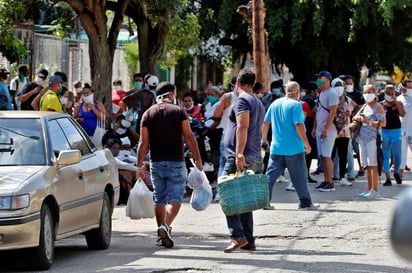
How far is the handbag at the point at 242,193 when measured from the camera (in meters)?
9.41

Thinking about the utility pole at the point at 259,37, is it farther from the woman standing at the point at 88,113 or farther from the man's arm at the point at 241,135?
the man's arm at the point at 241,135

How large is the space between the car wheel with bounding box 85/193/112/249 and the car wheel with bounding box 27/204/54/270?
135cm

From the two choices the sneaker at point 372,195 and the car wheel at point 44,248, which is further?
the sneaker at point 372,195

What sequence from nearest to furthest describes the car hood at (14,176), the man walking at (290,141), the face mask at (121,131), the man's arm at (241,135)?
1. the car hood at (14,176)
2. the man's arm at (241,135)
3. the man walking at (290,141)
4. the face mask at (121,131)

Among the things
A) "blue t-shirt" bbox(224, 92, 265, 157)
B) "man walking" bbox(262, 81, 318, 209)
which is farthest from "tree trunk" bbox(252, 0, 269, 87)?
"blue t-shirt" bbox(224, 92, 265, 157)

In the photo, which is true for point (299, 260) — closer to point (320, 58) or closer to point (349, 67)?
point (320, 58)

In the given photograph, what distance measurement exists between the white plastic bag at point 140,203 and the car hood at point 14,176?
6.04 ft

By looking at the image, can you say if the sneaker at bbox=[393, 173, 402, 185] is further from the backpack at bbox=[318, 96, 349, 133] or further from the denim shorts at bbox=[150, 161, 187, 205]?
the denim shorts at bbox=[150, 161, 187, 205]

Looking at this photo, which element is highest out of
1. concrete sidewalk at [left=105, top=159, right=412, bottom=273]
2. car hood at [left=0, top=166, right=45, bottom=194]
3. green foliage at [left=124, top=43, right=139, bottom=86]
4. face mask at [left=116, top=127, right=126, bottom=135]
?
green foliage at [left=124, top=43, right=139, bottom=86]

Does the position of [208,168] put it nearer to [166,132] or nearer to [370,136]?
[370,136]

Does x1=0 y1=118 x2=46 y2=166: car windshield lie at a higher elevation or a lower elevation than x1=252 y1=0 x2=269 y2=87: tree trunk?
lower

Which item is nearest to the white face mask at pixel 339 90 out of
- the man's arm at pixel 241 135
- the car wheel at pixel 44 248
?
the man's arm at pixel 241 135

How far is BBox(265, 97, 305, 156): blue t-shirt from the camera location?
41.9 feet

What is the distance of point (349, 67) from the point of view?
1406 inches
